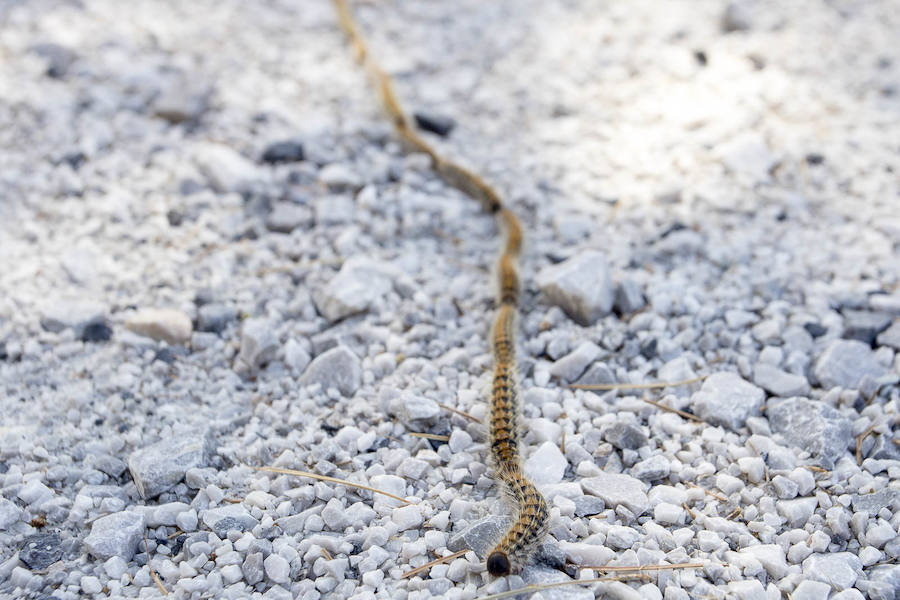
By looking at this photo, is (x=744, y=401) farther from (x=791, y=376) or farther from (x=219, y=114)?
(x=219, y=114)

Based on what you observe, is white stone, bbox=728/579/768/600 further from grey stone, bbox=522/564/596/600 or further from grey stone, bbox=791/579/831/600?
grey stone, bbox=522/564/596/600

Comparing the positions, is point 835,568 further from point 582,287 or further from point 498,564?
point 582,287

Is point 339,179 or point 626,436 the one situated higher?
point 339,179

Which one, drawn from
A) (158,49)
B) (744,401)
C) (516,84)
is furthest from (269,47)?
(744,401)

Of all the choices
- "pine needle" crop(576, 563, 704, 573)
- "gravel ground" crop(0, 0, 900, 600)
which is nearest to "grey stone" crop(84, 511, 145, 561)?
"gravel ground" crop(0, 0, 900, 600)

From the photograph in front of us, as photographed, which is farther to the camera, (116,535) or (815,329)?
(815,329)

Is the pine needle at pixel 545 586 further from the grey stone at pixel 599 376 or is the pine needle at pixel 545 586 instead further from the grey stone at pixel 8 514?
the grey stone at pixel 8 514

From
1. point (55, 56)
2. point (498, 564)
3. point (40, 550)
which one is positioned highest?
point (55, 56)

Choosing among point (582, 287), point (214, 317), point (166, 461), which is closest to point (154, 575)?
point (166, 461)
